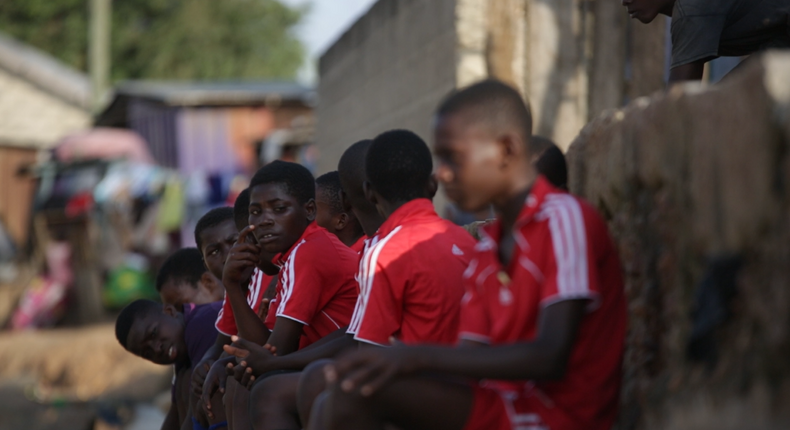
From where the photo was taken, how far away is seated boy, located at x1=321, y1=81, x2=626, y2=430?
2039 millimetres

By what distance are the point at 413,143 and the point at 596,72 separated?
3370 millimetres

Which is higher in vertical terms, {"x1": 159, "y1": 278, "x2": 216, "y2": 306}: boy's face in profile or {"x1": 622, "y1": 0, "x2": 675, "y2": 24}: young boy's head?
{"x1": 622, "y1": 0, "x2": 675, "y2": 24}: young boy's head

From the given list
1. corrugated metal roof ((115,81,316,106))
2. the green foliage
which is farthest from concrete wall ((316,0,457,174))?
the green foliage

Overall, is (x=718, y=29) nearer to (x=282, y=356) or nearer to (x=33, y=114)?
(x=282, y=356)

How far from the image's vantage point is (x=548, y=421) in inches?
83.2

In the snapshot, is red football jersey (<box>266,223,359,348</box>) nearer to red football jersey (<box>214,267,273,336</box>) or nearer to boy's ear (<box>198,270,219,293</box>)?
red football jersey (<box>214,267,273,336</box>)

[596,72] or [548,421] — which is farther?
[596,72]

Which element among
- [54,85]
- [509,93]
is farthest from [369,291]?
[54,85]

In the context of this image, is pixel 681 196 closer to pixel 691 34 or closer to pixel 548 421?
pixel 548 421

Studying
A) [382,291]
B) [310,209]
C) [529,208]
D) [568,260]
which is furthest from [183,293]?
[568,260]

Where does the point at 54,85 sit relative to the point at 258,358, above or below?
above

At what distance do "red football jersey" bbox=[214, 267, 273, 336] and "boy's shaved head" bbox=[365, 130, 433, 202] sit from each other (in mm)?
1050

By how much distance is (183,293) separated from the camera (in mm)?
4777

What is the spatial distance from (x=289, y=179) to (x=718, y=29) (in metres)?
1.66
